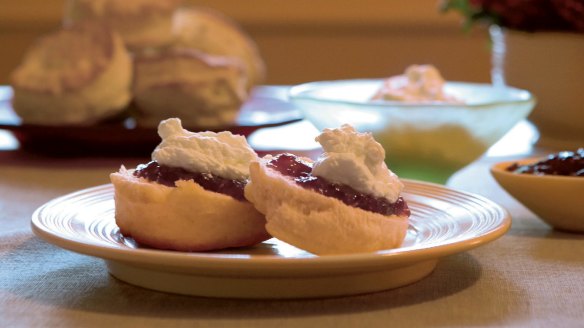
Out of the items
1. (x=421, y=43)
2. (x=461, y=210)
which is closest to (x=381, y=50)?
(x=421, y=43)

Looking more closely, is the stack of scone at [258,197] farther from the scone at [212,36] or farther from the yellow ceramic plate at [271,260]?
the scone at [212,36]

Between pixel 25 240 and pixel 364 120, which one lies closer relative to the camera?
pixel 25 240

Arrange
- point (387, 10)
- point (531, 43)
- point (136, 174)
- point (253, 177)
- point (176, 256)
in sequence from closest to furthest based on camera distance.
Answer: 1. point (176, 256)
2. point (253, 177)
3. point (136, 174)
4. point (531, 43)
5. point (387, 10)

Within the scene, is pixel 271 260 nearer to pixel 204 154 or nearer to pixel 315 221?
pixel 315 221

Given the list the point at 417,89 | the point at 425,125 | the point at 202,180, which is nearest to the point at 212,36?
the point at 417,89

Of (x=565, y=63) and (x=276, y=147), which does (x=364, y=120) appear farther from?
(x=565, y=63)

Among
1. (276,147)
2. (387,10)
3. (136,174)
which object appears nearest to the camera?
(136,174)

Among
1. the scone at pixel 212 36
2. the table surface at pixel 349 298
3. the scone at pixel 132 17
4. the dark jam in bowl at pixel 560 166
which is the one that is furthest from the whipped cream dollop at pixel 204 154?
the scone at pixel 212 36

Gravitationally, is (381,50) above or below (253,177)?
below
